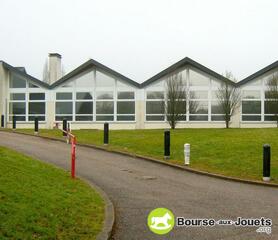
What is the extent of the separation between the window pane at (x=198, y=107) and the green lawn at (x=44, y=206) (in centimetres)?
2762

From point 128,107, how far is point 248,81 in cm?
973

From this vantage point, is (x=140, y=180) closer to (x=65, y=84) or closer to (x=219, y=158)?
(x=219, y=158)

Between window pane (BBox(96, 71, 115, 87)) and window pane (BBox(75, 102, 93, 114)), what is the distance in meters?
1.83

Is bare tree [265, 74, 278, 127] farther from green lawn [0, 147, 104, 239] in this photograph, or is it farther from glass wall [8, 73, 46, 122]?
green lawn [0, 147, 104, 239]

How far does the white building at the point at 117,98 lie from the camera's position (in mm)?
37812

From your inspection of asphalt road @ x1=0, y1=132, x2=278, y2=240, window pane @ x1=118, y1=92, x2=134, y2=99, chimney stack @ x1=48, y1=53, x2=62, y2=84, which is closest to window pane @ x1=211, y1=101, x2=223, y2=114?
window pane @ x1=118, y1=92, x2=134, y2=99

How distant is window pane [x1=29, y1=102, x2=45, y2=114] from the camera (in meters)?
40.3

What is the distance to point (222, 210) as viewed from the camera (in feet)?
29.5

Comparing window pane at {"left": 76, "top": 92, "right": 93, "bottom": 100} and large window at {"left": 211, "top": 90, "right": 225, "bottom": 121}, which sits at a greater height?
window pane at {"left": 76, "top": 92, "right": 93, "bottom": 100}

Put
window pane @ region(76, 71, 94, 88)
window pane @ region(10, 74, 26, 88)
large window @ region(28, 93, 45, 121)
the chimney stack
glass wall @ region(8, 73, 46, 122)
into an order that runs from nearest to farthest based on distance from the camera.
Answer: window pane @ region(76, 71, 94, 88)
large window @ region(28, 93, 45, 121)
glass wall @ region(8, 73, 46, 122)
window pane @ region(10, 74, 26, 88)
the chimney stack

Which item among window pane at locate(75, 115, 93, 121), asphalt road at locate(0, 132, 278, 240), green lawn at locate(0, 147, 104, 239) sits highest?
window pane at locate(75, 115, 93, 121)

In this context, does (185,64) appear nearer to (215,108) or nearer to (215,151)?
(215,108)

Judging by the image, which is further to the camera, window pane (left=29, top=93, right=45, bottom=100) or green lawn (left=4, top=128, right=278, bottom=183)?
window pane (left=29, top=93, right=45, bottom=100)

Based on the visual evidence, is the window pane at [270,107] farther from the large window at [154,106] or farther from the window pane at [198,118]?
the large window at [154,106]
